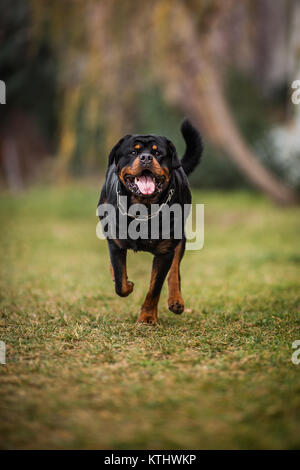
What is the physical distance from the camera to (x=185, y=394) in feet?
6.94

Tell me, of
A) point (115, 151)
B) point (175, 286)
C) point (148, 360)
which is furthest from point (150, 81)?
point (148, 360)

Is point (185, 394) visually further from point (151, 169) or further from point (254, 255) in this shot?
point (254, 255)

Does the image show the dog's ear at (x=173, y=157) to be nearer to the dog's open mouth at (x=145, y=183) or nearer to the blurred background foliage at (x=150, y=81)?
the dog's open mouth at (x=145, y=183)

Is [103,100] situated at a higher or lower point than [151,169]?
higher

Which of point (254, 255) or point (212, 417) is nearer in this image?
point (212, 417)

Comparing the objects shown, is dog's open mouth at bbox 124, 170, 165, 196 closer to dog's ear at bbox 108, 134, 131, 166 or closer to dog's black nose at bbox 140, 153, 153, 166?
dog's black nose at bbox 140, 153, 153, 166

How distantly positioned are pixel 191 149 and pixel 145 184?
975 millimetres

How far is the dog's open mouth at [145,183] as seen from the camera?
2.91 meters

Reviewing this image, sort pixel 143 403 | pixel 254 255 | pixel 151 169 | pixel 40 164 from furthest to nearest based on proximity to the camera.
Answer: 1. pixel 40 164
2. pixel 254 255
3. pixel 151 169
4. pixel 143 403

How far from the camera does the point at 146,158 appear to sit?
289 cm

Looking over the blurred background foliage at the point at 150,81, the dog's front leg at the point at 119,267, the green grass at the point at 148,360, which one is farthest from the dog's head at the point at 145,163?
the blurred background foliage at the point at 150,81

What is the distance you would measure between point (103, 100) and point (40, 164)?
361 inches

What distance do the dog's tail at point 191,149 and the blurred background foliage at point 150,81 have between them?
12.3 ft
